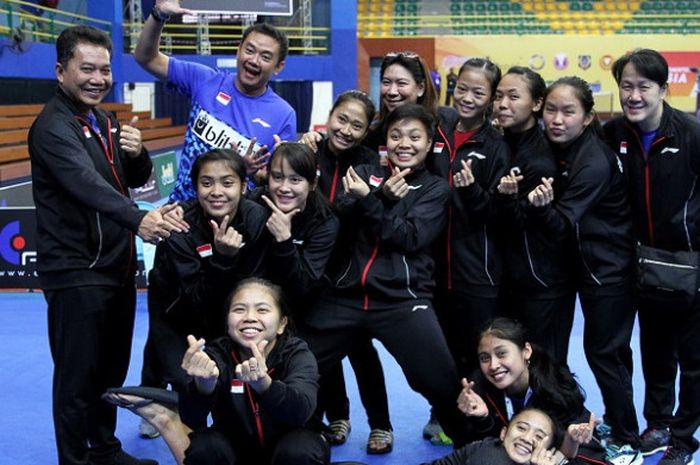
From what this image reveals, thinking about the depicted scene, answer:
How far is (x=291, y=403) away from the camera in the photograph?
9.78 ft

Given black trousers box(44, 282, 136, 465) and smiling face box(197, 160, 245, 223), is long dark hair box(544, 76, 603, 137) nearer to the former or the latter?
smiling face box(197, 160, 245, 223)

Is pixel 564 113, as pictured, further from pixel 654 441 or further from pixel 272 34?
pixel 654 441

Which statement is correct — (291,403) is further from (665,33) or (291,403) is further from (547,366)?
(665,33)

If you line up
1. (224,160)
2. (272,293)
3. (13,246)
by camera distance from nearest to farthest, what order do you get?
(272,293) → (224,160) → (13,246)

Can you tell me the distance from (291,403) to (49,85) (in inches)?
633

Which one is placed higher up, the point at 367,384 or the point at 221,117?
the point at 221,117

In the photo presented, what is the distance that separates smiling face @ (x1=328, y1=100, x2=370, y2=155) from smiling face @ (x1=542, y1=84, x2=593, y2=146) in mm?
784

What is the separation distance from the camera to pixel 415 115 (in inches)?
140

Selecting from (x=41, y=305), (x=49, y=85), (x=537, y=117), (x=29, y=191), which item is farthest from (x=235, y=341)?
(x=49, y=85)

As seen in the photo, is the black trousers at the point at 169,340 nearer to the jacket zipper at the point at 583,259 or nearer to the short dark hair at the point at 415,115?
the short dark hair at the point at 415,115

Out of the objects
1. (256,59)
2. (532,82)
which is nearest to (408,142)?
(532,82)

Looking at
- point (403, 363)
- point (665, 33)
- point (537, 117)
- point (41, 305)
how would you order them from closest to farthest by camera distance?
point (403, 363) → point (537, 117) → point (41, 305) → point (665, 33)

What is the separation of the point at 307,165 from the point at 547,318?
1276 mm

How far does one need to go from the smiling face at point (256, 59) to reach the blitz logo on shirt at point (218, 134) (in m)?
0.22
